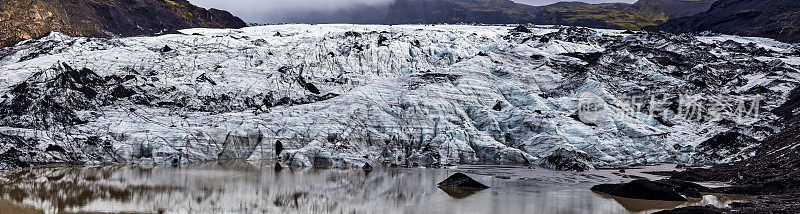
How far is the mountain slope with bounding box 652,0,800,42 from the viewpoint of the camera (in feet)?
236

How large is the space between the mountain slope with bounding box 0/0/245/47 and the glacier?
3.58 m

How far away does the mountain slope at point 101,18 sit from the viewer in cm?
5691

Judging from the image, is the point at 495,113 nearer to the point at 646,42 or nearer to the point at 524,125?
the point at 524,125

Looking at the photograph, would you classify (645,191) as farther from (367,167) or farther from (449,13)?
(449,13)

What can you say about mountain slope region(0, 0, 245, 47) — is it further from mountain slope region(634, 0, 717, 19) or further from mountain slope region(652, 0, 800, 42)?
mountain slope region(634, 0, 717, 19)

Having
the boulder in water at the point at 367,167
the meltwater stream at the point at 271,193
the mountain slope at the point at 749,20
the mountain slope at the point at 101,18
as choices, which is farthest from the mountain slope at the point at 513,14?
the meltwater stream at the point at 271,193

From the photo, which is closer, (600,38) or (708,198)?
(708,198)

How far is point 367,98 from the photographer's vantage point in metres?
45.8

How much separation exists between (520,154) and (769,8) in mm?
58521

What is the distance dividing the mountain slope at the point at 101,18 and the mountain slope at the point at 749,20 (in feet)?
204

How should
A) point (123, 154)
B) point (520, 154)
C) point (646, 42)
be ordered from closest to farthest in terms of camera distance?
point (123, 154) → point (520, 154) → point (646, 42)

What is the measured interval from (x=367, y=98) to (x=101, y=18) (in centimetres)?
3753

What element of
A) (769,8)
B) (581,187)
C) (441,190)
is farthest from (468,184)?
(769,8)

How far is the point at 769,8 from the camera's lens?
8169 cm
